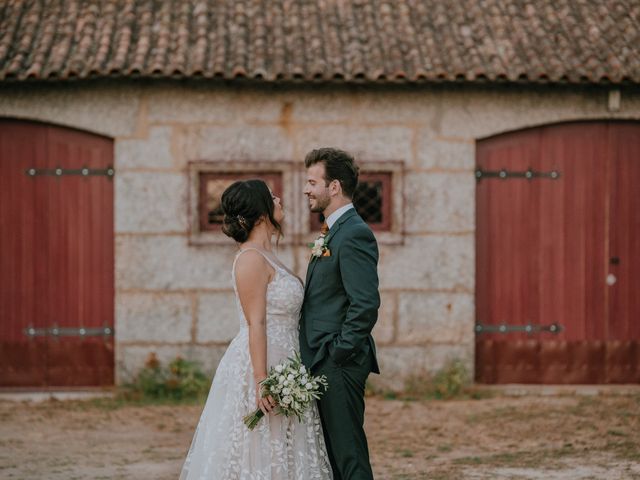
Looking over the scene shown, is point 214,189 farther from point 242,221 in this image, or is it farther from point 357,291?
point 357,291

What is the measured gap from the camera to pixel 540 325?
10.7m

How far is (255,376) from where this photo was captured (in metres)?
5.27

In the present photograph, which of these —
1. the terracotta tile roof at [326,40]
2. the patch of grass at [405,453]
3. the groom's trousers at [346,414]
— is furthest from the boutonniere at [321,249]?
the terracotta tile roof at [326,40]

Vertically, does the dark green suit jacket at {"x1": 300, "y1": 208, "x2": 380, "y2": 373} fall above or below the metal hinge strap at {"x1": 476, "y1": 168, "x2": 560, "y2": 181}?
below

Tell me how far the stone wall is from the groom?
509cm

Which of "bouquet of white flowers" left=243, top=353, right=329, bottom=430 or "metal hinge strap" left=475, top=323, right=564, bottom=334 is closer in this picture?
"bouquet of white flowers" left=243, top=353, right=329, bottom=430

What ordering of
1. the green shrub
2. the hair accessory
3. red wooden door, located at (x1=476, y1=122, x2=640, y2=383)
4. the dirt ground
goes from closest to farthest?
the hair accessory < the dirt ground < the green shrub < red wooden door, located at (x1=476, y1=122, x2=640, y2=383)

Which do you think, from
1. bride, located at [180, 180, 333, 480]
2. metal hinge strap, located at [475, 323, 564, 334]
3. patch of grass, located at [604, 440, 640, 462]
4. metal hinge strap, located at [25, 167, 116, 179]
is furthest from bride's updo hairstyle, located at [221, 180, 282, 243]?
metal hinge strap, located at [475, 323, 564, 334]

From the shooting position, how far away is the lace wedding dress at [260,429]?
17.4 feet

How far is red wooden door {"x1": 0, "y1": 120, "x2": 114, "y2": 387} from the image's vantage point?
1052 centimetres

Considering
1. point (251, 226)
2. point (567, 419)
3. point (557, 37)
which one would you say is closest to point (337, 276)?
point (251, 226)

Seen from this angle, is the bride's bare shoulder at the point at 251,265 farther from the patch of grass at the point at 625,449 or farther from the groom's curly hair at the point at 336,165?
the patch of grass at the point at 625,449

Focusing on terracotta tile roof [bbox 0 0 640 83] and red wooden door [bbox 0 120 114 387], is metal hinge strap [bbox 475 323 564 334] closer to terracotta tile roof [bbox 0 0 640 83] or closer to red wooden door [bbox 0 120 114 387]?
terracotta tile roof [bbox 0 0 640 83]

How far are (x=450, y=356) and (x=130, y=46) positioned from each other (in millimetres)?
4620
